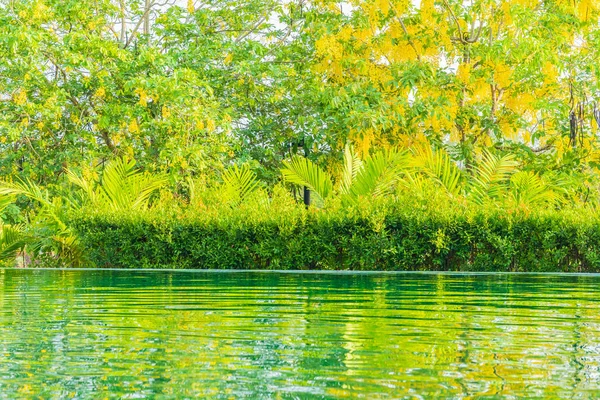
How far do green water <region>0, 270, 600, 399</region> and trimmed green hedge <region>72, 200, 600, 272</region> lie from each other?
280 centimetres

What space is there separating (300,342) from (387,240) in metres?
6.33

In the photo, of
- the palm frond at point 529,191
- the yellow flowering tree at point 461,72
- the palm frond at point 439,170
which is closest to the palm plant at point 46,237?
the yellow flowering tree at point 461,72

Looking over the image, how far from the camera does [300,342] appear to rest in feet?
13.5

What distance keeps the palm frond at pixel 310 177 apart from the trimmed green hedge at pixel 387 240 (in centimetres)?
128

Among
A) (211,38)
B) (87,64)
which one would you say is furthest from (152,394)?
(211,38)

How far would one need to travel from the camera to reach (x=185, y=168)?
44.5 feet

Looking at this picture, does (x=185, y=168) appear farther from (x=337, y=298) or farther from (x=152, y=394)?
(x=152, y=394)

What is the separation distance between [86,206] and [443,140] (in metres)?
6.40

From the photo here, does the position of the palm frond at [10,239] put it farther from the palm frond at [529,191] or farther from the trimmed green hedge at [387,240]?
the palm frond at [529,191]

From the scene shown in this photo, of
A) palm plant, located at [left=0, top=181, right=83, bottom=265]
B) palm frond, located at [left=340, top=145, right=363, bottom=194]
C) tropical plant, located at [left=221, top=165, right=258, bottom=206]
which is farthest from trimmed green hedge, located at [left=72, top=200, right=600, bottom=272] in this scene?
palm plant, located at [left=0, top=181, right=83, bottom=265]

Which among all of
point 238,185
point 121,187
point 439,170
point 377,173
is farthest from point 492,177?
point 121,187

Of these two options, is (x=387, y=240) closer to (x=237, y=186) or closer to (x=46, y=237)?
(x=237, y=186)

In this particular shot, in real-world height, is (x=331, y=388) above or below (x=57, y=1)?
below

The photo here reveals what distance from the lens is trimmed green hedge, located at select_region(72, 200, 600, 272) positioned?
10289 mm
